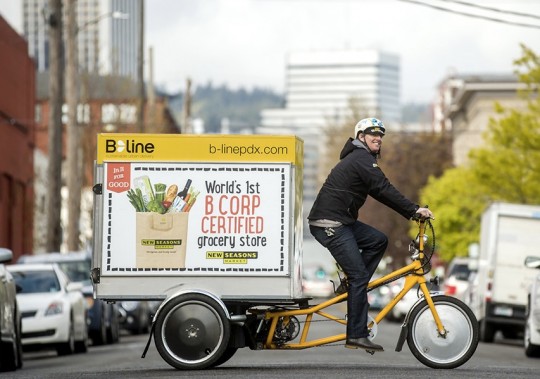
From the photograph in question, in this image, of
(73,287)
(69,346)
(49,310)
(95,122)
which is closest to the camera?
(49,310)

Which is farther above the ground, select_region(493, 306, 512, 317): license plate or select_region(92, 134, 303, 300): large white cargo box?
select_region(92, 134, 303, 300): large white cargo box

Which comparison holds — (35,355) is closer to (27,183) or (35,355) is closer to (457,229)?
(27,183)

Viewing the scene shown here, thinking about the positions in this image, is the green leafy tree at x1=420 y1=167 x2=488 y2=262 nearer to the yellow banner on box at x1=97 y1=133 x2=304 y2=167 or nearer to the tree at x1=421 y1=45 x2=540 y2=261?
the tree at x1=421 y1=45 x2=540 y2=261

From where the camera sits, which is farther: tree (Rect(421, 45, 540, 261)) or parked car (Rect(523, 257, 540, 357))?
tree (Rect(421, 45, 540, 261))

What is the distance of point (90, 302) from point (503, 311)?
8062 millimetres

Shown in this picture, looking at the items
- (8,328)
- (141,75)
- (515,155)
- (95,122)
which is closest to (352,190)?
(8,328)

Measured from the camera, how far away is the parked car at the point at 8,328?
18.5 m

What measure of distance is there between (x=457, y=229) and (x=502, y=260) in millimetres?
42189

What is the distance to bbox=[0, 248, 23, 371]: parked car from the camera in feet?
60.5

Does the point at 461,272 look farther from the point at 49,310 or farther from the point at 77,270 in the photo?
the point at 49,310

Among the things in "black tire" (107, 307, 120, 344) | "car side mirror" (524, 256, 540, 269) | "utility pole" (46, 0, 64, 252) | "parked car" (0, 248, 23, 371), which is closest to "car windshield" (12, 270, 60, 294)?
"black tire" (107, 307, 120, 344)

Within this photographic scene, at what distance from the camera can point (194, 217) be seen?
14.6 metres

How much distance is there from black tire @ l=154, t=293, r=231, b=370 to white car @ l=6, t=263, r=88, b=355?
34.1 ft

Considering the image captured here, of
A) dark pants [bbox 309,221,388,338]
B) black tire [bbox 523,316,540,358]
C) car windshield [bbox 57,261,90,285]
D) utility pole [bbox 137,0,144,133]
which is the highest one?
utility pole [bbox 137,0,144,133]
